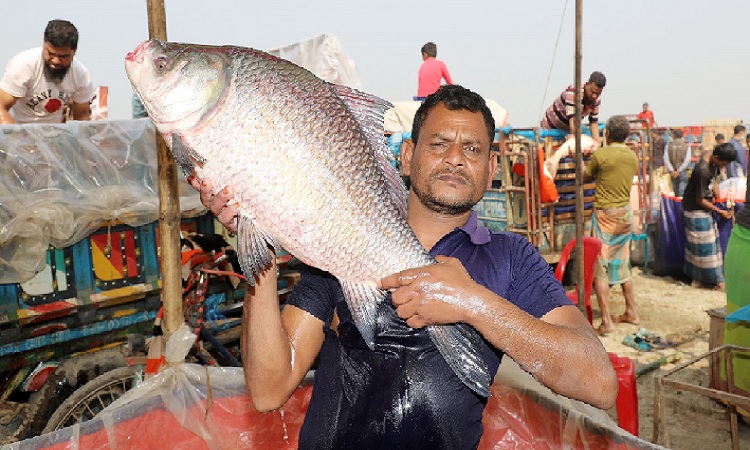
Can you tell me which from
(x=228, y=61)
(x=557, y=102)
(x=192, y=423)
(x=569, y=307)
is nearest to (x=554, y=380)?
(x=569, y=307)

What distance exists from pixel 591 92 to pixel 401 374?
22.1 feet

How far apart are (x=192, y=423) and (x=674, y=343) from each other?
527cm

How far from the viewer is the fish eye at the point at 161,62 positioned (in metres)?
1.49

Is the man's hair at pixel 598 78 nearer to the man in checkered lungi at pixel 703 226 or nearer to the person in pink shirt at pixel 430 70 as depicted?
the man in checkered lungi at pixel 703 226

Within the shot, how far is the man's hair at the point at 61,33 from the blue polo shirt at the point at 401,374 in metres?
3.61

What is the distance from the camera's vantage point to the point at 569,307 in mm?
1907

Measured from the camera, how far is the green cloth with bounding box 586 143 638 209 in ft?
22.2

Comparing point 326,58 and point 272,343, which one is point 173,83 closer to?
point 272,343

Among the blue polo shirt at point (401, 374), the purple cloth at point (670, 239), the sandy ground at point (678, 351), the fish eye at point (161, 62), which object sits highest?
the fish eye at point (161, 62)

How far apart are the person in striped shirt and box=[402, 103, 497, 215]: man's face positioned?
598cm

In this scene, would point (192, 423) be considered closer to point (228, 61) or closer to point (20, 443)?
point (20, 443)

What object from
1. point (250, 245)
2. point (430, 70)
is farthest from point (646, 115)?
point (250, 245)

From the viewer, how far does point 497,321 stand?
168 cm

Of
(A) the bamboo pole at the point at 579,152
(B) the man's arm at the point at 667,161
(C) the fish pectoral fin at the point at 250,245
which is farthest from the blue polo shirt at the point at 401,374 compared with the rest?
(B) the man's arm at the point at 667,161
